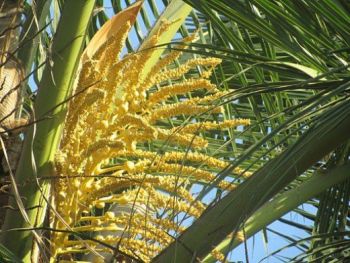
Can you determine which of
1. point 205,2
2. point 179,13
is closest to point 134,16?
point 205,2

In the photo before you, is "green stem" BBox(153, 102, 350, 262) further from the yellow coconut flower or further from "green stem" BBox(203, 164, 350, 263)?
"green stem" BBox(203, 164, 350, 263)

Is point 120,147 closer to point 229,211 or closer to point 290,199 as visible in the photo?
point 229,211

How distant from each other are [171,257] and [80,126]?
0.34 m

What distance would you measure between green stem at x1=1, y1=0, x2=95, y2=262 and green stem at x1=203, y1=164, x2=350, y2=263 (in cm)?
44

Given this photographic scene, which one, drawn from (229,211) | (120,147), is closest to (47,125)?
(120,147)

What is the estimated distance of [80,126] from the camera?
1.74 meters

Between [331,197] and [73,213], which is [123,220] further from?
[331,197]

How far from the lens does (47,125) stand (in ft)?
→ 5.62

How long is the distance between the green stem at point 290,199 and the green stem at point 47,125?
0.44 metres

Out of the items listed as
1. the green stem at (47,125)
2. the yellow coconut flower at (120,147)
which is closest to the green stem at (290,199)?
the yellow coconut flower at (120,147)

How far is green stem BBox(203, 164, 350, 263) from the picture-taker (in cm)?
194

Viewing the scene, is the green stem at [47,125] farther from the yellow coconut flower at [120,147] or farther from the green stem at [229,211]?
the green stem at [229,211]

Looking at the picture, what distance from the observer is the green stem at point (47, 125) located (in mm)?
1660

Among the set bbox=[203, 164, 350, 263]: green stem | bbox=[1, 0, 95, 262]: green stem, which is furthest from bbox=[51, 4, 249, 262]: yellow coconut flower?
bbox=[203, 164, 350, 263]: green stem
